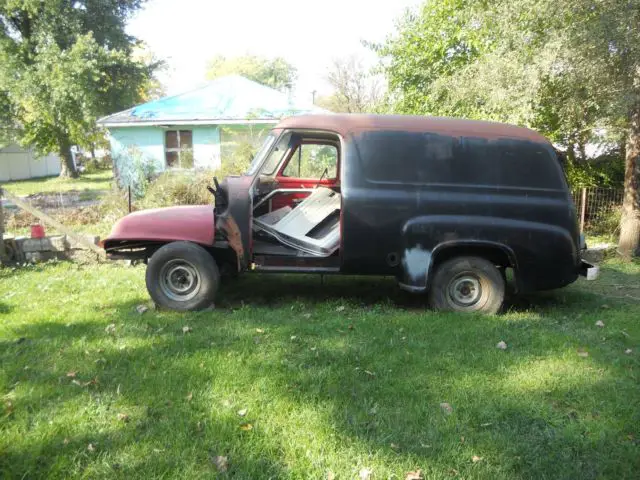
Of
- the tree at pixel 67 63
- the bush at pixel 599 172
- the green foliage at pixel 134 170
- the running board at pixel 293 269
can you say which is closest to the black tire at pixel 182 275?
the running board at pixel 293 269

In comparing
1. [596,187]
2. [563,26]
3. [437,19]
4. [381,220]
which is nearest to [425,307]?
[381,220]

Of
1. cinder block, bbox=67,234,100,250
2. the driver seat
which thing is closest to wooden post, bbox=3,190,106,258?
cinder block, bbox=67,234,100,250

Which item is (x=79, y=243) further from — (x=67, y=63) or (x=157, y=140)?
(x=67, y=63)

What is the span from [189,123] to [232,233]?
12.9 m

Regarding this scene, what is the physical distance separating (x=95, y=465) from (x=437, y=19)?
13348 mm

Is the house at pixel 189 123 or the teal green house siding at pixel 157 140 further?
the teal green house siding at pixel 157 140

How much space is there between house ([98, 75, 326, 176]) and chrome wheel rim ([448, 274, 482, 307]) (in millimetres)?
11723

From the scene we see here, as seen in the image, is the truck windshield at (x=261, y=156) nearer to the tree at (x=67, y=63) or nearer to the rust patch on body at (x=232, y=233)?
the rust patch on body at (x=232, y=233)

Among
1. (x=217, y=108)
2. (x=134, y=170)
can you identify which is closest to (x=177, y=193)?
(x=134, y=170)

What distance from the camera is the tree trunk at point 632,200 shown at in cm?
901

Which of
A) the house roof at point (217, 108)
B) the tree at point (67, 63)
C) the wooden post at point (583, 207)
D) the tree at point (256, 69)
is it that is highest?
the tree at point (256, 69)

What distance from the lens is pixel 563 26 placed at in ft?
26.2

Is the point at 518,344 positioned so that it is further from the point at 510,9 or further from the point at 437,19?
the point at 437,19

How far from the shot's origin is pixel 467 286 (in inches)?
222
